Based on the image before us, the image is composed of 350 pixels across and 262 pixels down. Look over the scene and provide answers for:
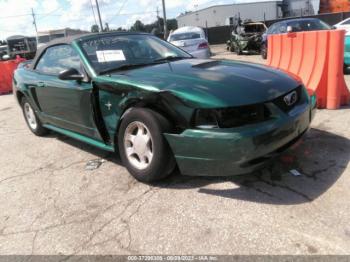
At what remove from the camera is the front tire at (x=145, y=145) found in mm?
3021

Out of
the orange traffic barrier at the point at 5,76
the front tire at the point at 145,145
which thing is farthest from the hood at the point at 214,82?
the orange traffic barrier at the point at 5,76

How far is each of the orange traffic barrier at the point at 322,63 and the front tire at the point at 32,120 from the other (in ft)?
14.1

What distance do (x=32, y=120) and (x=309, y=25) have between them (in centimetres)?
902

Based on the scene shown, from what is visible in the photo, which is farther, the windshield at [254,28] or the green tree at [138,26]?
the green tree at [138,26]

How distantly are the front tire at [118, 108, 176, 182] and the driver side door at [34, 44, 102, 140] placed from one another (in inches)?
21.8

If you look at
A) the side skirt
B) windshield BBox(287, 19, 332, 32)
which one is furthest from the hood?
windshield BBox(287, 19, 332, 32)

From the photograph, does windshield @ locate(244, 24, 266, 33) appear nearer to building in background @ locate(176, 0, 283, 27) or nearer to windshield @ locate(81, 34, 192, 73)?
windshield @ locate(81, 34, 192, 73)

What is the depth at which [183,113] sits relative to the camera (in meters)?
2.88

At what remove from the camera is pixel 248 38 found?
15.7m

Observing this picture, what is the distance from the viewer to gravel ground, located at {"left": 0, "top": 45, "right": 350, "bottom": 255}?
2467mm

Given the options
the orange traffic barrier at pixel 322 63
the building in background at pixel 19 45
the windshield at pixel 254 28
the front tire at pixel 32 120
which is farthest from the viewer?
the building in background at pixel 19 45

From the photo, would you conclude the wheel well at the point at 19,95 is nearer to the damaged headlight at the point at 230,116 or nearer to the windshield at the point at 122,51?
the windshield at the point at 122,51

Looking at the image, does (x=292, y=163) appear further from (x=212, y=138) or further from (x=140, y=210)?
(x=140, y=210)

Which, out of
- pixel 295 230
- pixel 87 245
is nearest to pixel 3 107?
pixel 87 245
